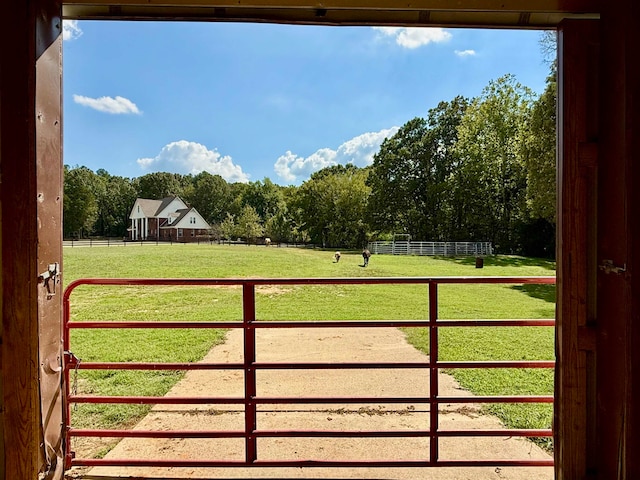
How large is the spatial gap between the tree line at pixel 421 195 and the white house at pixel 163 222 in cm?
169

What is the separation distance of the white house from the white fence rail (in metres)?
23.4

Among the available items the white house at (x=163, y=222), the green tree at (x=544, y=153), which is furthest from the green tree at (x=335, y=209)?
the green tree at (x=544, y=153)

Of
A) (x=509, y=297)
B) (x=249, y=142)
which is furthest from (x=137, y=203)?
(x=509, y=297)

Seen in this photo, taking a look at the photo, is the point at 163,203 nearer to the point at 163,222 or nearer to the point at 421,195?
the point at 163,222

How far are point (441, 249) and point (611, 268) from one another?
26.0 meters

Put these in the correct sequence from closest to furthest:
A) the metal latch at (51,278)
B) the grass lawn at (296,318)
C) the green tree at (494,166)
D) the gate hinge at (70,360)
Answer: the metal latch at (51,278), the gate hinge at (70,360), the grass lawn at (296,318), the green tree at (494,166)

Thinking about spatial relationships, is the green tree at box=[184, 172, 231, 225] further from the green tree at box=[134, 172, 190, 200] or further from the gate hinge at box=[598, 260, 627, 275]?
the gate hinge at box=[598, 260, 627, 275]

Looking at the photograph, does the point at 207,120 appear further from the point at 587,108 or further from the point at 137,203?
the point at 587,108

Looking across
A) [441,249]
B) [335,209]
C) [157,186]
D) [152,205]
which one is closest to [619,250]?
[441,249]

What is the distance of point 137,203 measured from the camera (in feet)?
128

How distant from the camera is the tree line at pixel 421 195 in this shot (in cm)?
2575

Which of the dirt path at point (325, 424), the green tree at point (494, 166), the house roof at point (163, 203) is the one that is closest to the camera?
the dirt path at point (325, 424)

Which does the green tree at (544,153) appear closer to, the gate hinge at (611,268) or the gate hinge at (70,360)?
the gate hinge at (611,268)

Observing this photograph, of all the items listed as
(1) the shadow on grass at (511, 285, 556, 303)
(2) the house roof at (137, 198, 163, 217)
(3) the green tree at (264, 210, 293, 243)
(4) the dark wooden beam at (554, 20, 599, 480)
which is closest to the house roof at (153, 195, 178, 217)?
(2) the house roof at (137, 198, 163, 217)
